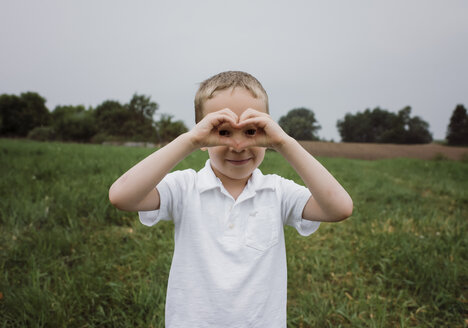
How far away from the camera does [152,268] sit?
225 centimetres

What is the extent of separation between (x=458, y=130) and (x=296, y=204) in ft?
70.6

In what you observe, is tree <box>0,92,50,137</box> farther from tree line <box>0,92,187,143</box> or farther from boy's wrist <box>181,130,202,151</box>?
boy's wrist <box>181,130,202,151</box>

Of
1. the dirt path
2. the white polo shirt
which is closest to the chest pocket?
the white polo shirt

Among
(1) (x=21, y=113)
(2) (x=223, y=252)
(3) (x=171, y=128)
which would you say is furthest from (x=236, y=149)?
(1) (x=21, y=113)

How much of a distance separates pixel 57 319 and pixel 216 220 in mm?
1396

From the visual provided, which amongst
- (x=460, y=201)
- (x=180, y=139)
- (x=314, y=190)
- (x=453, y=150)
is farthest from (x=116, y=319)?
(x=453, y=150)

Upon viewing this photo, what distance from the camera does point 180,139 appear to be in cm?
96

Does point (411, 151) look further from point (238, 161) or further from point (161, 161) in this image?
point (161, 161)

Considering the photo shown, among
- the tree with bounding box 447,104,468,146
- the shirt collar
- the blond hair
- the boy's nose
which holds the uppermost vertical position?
the tree with bounding box 447,104,468,146

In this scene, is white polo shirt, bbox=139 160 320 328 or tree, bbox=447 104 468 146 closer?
white polo shirt, bbox=139 160 320 328

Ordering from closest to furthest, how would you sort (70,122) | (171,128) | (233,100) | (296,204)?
(233,100)
(296,204)
(171,128)
(70,122)

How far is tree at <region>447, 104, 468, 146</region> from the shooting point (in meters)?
16.6

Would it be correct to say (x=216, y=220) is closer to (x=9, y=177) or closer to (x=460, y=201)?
(x=9, y=177)

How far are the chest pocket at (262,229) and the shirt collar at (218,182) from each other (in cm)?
9
